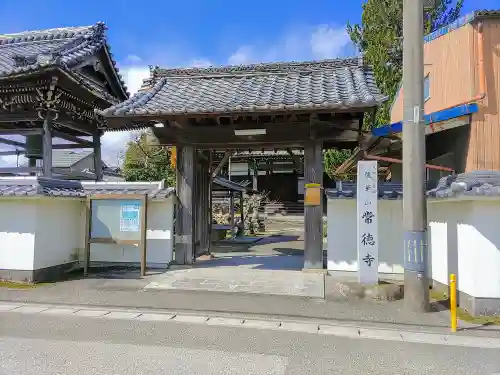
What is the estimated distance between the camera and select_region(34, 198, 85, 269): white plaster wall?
9.25 meters

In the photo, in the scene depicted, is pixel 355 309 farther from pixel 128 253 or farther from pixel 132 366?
pixel 128 253

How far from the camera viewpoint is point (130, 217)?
396 inches

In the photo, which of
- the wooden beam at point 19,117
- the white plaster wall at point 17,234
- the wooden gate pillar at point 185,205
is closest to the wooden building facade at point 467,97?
the wooden gate pillar at point 185,205

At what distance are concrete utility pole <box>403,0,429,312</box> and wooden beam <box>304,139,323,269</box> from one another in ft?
10.4

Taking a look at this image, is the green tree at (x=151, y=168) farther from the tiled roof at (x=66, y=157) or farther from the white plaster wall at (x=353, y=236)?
the white plaster wall at (x=353, y=236)

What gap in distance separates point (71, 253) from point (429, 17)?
757 inches

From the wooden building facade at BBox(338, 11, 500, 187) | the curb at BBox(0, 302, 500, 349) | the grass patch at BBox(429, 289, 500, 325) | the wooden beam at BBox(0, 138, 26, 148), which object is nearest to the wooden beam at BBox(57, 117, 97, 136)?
the wooden beam at BBox(0, 138, 26, 148)

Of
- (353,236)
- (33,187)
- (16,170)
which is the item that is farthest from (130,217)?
(353,236)

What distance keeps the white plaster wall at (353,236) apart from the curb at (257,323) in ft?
11.2

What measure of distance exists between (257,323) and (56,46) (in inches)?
523

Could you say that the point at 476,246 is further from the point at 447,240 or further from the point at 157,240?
the point at 157,240

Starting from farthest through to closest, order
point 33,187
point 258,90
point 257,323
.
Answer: point 258,90, point 33,187, point 257,323

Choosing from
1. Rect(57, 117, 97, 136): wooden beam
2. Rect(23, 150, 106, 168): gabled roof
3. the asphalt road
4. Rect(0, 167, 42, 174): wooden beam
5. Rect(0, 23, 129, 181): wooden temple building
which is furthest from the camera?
Rect(23, 150, 106, 168): gabled roof

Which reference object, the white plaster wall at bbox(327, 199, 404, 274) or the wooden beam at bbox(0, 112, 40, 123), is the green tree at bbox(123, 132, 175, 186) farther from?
the white plaster wall at bbox(327, 199, 404, 274)
